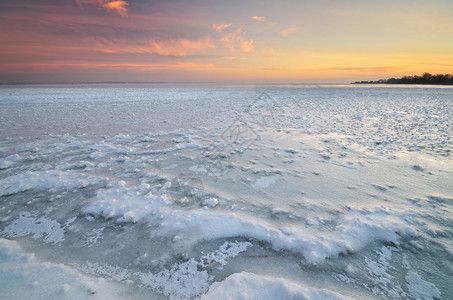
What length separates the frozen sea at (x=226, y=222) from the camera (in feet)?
5.52

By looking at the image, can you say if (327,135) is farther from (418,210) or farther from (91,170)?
(91,170)

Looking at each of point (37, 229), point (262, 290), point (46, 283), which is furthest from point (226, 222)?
point (37, 229)

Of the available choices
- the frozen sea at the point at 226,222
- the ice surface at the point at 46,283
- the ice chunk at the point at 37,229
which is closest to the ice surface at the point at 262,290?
the frozen sea at the point at 226,222

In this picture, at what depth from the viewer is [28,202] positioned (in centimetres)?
280

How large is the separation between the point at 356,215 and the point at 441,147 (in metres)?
4.39

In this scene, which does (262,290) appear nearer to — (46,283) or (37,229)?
(46,283)

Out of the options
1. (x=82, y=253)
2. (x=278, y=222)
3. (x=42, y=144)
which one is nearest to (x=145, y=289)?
(x=82, y=253)

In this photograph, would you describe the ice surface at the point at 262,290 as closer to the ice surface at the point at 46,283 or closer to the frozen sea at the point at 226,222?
the frozen sea at the point at 226,222

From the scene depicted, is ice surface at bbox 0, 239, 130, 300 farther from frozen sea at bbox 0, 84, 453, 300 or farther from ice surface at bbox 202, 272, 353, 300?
ice surface at bbox 202, 272, 353, 300

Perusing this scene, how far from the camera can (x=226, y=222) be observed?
2.37 m

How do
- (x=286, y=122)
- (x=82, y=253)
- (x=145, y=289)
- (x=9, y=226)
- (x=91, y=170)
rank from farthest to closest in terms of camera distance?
(x=286, y=122), (x=91, y=170), (x=9, y=226), (x=82, y=253), (x=145, y=289)

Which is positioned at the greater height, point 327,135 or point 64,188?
point 327,135

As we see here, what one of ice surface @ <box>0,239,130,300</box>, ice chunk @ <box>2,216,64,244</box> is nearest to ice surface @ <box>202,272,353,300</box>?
ice surface @ <box>0,239,130,300</box>

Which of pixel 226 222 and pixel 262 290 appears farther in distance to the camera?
pixel 226 222
